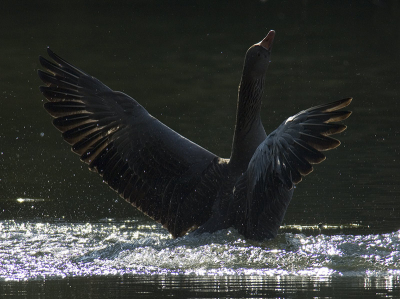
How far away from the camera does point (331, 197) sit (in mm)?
9016

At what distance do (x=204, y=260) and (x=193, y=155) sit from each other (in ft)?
5.73

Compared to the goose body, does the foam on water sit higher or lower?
lower

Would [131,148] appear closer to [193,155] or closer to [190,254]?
[193,155]

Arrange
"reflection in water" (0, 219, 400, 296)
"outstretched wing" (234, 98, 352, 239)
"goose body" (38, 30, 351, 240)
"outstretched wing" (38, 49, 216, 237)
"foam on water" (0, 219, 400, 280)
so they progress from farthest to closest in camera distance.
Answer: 1. "outstretched wing" (38, 49, 216, 237)
2. "goose body" (38, 30, 351, 240)
3. "outstretched wing" (234, 98, 352, 239)
4. "foam on water" (0, 219, 400, 280)
5. "reflection in water" (0, 219, 400, 296)

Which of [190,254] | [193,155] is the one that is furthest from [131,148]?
[190,254]

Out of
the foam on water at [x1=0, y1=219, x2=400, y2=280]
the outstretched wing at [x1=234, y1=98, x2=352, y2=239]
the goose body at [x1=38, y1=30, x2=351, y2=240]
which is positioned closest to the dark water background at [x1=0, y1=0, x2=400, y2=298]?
the foam on water at [x1=0, y1=219, x2=400, y2=280]

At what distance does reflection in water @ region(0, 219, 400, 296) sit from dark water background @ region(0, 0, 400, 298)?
18mm

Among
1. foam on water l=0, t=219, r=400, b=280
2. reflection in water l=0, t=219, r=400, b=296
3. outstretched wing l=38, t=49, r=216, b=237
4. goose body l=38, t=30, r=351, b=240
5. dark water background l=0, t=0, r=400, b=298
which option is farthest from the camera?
outstretched wing l=38, t=49, r=216, b=237

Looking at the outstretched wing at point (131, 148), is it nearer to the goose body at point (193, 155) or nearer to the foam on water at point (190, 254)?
the goose body at point (193, 155)

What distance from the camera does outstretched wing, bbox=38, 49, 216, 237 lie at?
782 cm

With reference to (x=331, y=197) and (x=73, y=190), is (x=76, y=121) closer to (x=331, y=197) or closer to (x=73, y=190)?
(x=73, y=190)

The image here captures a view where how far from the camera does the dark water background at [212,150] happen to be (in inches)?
229

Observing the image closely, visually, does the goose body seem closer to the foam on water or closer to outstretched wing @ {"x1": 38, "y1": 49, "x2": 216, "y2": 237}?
outstretched wing @ {"x1": 38, "y1": 49, "x2": 216, "y2": 237}

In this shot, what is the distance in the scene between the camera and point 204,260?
6.28 metres
